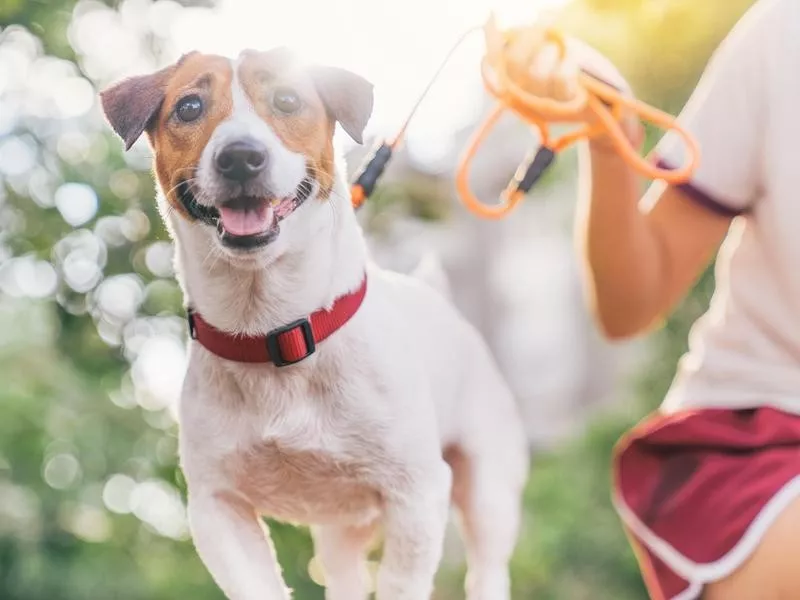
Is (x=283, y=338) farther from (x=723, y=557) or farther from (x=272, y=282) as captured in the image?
(x=723, y=557)

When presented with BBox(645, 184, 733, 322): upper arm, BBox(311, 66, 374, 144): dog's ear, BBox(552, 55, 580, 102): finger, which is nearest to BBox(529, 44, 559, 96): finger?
BBox(552, 55, 580, 102): finger

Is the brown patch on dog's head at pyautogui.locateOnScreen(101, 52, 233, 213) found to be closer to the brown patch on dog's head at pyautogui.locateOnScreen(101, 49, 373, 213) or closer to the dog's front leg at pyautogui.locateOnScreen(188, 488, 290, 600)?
the brown patch on dog's head at pyautogui.locateOnScreen(101, 49, 373, 213)

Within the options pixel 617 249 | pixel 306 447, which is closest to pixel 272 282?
pixel 306 447

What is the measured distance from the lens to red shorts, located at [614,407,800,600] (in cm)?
132

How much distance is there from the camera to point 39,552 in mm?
2857

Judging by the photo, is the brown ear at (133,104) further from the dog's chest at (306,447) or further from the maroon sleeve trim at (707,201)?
the maroon sleeve trim at (707,201)

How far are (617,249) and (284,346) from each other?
1.92ft

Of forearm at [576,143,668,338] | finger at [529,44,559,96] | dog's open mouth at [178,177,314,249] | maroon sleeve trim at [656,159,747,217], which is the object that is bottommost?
forearm at [576,143,668,338]

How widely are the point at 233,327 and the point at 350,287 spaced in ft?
0.43

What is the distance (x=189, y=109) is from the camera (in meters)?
1.06

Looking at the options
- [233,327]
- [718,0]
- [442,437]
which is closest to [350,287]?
[233,327]

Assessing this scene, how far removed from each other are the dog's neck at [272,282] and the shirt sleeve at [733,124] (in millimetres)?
556

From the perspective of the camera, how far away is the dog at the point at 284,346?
107 cm

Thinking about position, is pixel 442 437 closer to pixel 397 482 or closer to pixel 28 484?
pixel 397 482
